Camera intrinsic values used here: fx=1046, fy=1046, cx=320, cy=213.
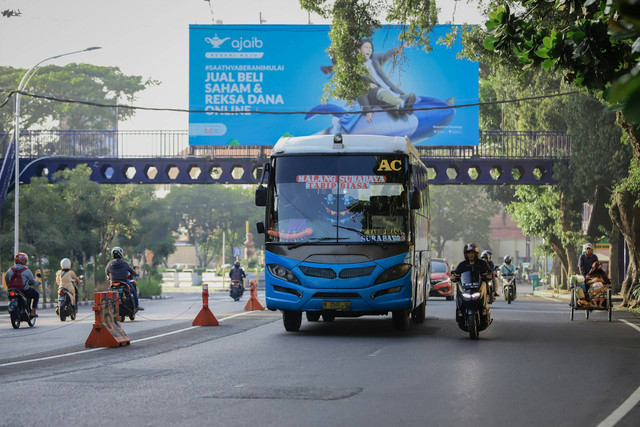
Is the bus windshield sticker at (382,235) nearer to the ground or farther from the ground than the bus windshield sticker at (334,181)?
nearer to the ground

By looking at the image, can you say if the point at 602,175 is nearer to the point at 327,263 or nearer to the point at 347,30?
the point at 347,30

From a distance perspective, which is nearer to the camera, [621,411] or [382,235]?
[621,411]

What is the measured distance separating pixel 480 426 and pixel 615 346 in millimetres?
8846

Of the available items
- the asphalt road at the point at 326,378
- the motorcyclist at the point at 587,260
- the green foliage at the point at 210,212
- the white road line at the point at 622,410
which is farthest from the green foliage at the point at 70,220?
the green foliage at the point at 210,212

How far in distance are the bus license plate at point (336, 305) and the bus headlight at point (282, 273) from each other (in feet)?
1.97

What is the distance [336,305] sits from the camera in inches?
681

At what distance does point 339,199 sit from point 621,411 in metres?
9.74

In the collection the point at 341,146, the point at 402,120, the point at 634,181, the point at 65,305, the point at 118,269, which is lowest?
the point at 65,305

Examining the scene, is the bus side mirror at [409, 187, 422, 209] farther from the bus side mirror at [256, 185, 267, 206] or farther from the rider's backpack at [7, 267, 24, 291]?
the rider's backpack at [7, 267, 24, 291]

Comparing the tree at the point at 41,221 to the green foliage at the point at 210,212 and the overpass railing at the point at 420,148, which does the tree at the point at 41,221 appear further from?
the green foliage at the point at 210,212

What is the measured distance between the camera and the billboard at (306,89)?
44031mm

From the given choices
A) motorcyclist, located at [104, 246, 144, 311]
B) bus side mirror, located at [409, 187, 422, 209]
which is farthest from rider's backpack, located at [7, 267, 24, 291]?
bus side mirror, located at [409, 187, 422, 209]

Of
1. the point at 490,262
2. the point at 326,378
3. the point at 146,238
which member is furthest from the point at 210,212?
the point at 326,378

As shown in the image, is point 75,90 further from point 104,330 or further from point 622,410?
point 622,410
